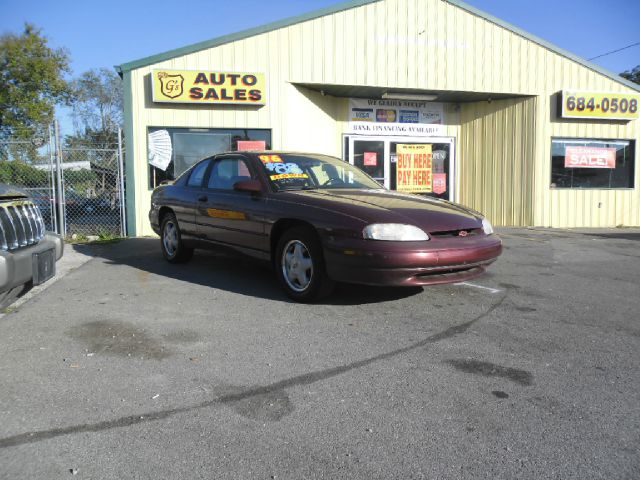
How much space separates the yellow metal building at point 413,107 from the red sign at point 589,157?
37 millimetres

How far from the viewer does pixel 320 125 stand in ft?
39.5

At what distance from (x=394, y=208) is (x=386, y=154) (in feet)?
27.4

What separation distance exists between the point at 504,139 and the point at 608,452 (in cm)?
1156

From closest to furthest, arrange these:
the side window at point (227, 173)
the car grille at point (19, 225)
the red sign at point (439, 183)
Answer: the car grille at point (19, 225) < the side window at point (227, 173) < the red sign at point (439, 183)

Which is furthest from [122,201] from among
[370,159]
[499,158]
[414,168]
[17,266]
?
[499,158]

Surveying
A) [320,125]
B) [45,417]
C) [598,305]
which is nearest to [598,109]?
[320,125]

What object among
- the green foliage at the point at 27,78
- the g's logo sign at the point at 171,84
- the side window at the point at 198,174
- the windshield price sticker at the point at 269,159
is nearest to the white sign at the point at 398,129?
the g's logo sign at the point at 171,84

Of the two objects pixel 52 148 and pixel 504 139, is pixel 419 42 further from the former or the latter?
pixel 52 148

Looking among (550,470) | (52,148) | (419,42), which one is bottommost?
(550,470)

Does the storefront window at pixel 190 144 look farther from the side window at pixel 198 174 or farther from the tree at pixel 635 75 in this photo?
the tree at pixel 635 75

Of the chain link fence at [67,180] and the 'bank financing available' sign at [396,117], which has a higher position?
the 'bank financing available' sign at [396,117]

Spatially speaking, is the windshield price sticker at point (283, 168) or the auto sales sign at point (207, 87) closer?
the windshield price sticker at point (283, 168)

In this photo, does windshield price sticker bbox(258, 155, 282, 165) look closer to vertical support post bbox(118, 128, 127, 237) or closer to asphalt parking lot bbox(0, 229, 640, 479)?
asphalt parking lot bbox(0, 229, 640, 479)

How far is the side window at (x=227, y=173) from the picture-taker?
5.89m
